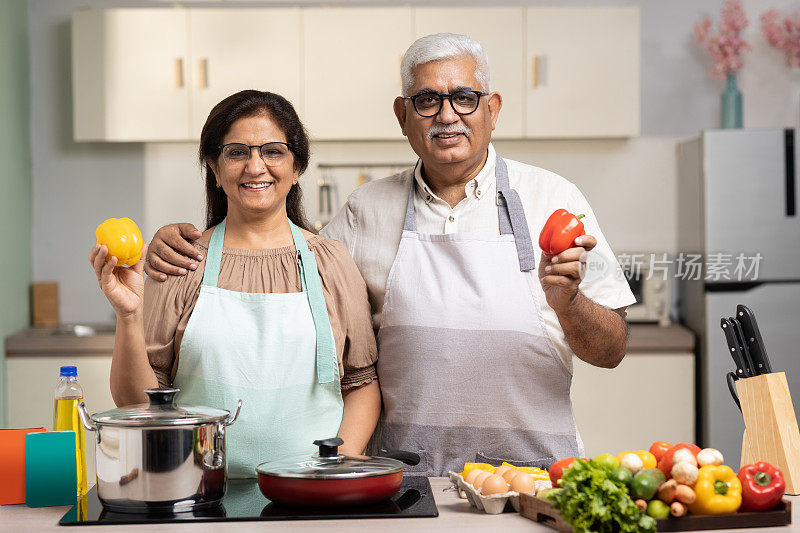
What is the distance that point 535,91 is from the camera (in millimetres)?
3727

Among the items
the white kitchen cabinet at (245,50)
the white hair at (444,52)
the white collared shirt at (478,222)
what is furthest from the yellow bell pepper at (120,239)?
the white kitchen cabinet at (245,50)

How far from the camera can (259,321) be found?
169 cm

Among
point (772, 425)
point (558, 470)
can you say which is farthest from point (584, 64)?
point (558, 470)

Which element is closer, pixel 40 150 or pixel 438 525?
pixel 438 525

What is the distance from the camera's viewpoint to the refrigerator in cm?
345

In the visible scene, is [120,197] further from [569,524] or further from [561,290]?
[569,524]

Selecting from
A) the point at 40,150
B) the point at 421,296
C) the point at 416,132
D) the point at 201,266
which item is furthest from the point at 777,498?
the point at 40,150

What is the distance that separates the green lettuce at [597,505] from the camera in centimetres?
115

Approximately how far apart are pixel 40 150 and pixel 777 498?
3619 millimetres

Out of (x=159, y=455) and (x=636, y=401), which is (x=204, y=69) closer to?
(x=636, y=401)

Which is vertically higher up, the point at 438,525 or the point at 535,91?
the point at 535,91

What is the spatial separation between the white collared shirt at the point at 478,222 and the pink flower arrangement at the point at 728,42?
7.60 ft

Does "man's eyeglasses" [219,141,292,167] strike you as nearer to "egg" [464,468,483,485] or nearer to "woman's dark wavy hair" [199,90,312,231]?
"woman's dark wavy hair" [199,90,312,231]

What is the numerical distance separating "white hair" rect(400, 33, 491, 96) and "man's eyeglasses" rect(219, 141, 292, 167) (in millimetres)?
317
